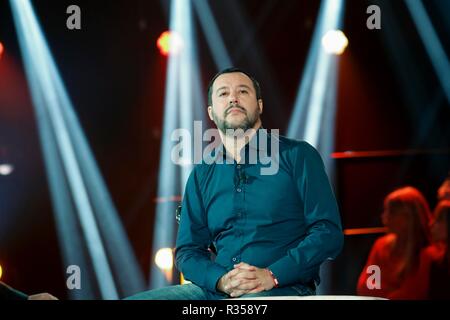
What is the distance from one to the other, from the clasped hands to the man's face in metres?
0.41

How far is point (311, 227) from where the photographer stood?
2.06 metres

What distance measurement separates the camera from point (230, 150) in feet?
7.26

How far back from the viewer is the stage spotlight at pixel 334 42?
383cm

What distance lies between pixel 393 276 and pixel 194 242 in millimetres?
1595

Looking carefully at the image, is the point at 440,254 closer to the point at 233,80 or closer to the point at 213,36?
the point at 213,36

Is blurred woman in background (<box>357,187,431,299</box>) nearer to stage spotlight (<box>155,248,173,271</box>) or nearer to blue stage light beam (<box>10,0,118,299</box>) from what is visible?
stage spotlight (<box>155,248,173,271</box>)

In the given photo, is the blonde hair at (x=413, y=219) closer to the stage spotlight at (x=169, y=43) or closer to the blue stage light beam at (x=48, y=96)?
the stage spotlight at (x=169, y=43)

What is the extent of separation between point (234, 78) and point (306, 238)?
0.51 meters

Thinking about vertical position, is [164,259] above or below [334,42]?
below

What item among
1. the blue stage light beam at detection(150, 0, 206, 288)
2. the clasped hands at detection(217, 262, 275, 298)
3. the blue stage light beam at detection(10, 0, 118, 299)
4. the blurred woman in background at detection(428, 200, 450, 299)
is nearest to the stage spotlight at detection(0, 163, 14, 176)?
the blue stage light beam at detection(10, 0, 118, 299)

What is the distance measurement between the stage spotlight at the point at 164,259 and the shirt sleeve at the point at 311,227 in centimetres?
168

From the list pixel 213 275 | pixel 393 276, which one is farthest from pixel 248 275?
pixel 393 276

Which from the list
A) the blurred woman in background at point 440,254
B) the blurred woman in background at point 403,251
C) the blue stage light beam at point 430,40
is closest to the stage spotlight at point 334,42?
the blue stage light beam at point 430,40
